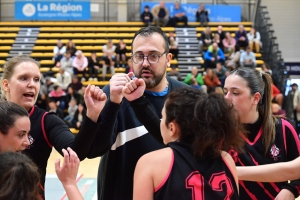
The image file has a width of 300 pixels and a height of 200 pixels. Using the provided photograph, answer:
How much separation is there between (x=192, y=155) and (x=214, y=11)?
63.6ft

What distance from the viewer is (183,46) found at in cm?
1942

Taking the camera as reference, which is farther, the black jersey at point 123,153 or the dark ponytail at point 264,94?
the dark ponytail at point 264,94

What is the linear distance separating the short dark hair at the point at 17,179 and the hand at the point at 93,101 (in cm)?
66

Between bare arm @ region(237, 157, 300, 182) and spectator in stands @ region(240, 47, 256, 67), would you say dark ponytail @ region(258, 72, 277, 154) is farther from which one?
spectator in stands @ region(240, 47, 256, 67)

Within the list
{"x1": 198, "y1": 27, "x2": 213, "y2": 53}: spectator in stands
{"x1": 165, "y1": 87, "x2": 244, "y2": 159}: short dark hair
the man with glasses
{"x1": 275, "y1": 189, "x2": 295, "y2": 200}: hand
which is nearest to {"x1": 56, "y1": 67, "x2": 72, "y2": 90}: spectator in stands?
{"x1": 198, "y1": 27, "x2": 213, "y2": 53}: spectator in stands

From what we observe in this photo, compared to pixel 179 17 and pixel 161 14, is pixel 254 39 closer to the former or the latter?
pixel 179 17

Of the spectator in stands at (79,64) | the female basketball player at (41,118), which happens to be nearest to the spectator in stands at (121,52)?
the spectator in stands at (79,64)

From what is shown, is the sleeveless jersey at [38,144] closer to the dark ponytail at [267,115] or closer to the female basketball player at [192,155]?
the female basketball player at [192,155]

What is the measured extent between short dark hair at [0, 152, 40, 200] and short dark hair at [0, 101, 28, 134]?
0.44 meters

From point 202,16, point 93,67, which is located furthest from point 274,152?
point 202,16

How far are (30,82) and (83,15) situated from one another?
697 inches

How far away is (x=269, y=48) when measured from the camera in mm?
18438

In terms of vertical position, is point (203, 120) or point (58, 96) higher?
point (203, 120)

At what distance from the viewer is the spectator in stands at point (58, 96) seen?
15.0 m
